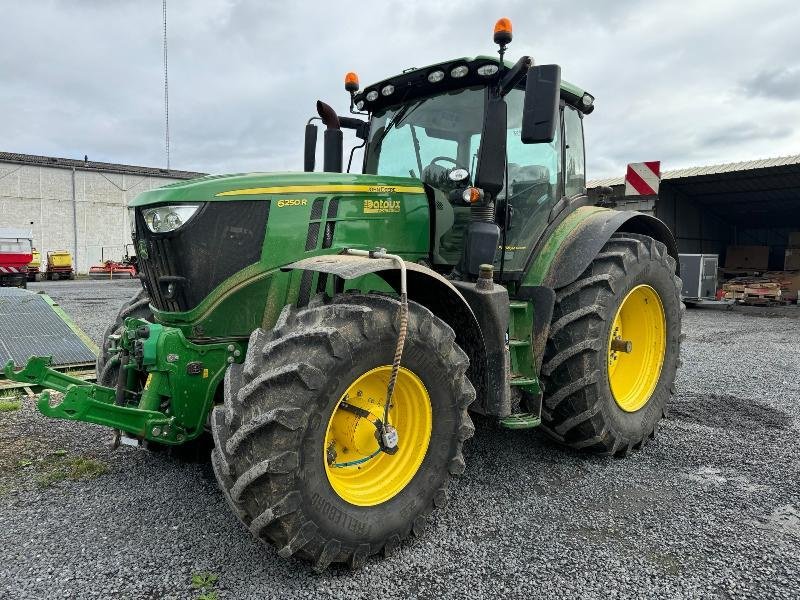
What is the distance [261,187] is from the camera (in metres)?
3.03

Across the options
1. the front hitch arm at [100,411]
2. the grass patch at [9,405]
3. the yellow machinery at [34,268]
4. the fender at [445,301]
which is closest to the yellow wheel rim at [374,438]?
the fender at [445,301]

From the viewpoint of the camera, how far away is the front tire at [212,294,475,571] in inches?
92.2

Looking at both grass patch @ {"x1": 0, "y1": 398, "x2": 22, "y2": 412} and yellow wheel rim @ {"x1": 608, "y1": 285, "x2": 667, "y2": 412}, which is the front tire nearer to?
yellow wheel rim @ {"x1": 608, "y1": 285, "x2": 667, "y2": 412}

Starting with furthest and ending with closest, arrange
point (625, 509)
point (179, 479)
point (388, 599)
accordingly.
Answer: point (179, 479), point (625, 509), point (388, 599)

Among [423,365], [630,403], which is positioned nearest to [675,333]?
[630,403]

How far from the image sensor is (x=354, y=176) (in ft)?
11.2

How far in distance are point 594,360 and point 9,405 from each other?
452 cm

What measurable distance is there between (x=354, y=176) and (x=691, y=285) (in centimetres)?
1253

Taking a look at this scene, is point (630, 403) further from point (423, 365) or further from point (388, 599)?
point (388, 599)

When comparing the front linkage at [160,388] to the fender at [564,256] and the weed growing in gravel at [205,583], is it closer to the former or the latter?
the weed growing in gravel at [205,583]

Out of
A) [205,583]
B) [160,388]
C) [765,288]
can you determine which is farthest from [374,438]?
[765,288]

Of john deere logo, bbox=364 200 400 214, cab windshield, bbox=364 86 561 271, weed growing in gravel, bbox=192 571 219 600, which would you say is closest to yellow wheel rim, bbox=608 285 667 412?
cab windshield, bbox=364 86 561 271

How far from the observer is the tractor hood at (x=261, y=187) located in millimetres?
2924

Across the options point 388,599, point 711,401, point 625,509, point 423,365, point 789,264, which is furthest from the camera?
point 789,264
